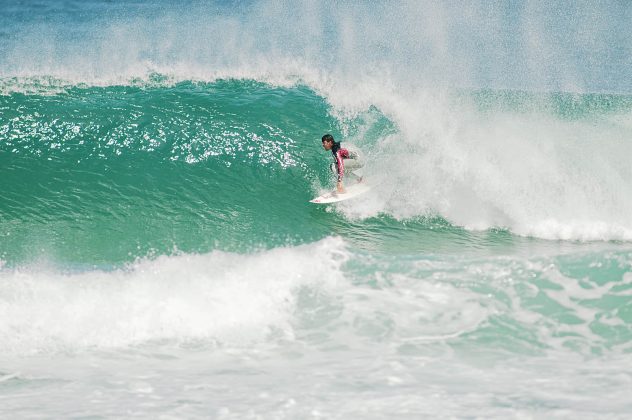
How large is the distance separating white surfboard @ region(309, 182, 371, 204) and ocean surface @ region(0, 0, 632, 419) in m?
0.19

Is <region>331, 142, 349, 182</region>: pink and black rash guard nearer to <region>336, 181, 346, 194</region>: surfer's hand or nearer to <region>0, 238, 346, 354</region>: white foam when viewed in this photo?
<region>336, 181, 346, 194</region>: surfer's hand

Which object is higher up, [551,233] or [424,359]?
[551,233]

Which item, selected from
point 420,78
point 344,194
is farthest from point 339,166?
point 420,78

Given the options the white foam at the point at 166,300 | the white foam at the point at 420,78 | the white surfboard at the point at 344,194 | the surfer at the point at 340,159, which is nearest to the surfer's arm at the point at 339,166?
the surfer at the point at 340,159

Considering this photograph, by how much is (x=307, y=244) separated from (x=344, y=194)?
1350 millimetres

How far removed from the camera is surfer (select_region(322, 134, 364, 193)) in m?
11.2

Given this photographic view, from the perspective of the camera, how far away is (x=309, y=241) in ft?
35.4

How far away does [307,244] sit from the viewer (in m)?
10.6

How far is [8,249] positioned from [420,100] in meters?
8.27

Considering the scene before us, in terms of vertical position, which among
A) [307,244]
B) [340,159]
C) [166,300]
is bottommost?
[166,300]

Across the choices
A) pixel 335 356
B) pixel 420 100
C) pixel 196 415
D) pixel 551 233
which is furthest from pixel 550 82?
pixel 196 415

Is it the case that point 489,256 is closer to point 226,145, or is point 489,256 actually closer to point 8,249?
point 226,145

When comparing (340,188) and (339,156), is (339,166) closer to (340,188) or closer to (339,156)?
(339,156)

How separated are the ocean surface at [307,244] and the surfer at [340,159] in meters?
0.55
